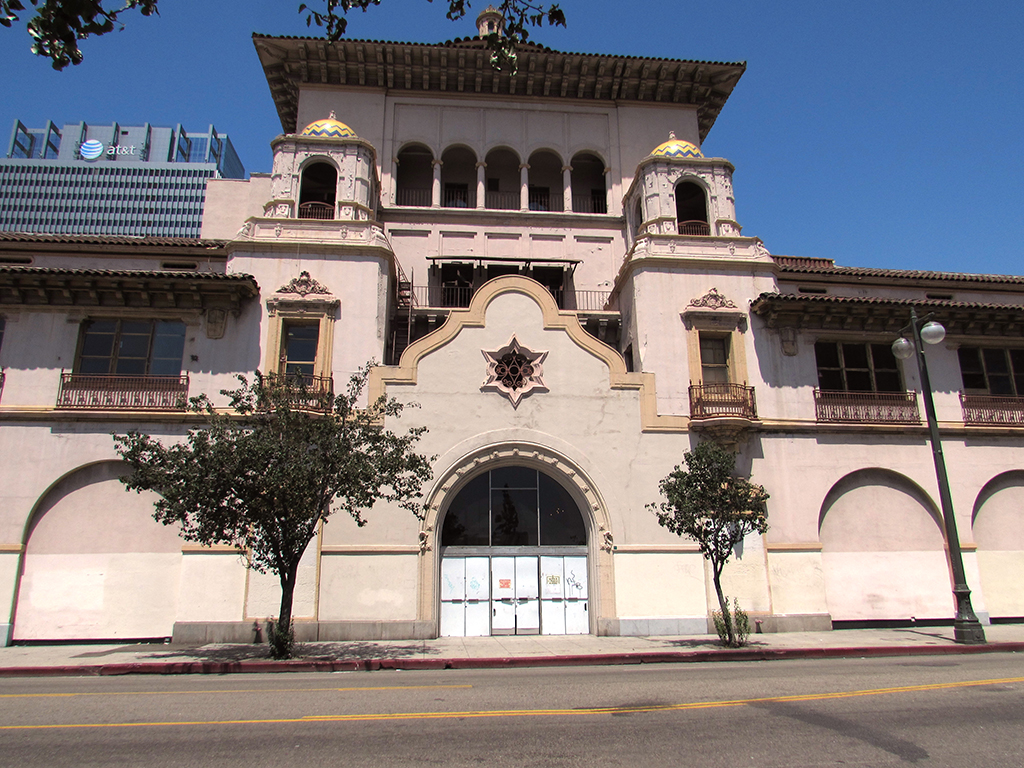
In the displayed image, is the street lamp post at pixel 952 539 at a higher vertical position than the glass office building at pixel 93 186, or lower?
lower

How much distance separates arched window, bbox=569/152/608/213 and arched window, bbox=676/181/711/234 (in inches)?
149

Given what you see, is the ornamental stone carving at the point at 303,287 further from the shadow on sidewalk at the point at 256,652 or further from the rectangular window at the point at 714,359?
the rectangular window at the point at 714,359

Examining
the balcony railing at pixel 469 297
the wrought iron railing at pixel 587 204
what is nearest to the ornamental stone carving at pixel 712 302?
the balcony railing at pixel 469 297

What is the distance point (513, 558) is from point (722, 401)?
27.3ft

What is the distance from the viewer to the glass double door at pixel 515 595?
20281 mm

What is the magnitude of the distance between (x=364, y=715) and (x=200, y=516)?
8.54 m

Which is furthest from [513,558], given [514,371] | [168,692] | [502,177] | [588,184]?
[588,184]

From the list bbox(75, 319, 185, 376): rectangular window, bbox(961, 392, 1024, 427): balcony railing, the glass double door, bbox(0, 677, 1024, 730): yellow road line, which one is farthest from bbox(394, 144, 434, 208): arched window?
bbox(0, 677, 1024, 730): yellow road line

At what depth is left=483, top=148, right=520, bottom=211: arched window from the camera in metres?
29.5

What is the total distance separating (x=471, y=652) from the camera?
16.5 m

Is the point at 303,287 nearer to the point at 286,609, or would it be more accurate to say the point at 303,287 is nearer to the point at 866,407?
the point at 286,609

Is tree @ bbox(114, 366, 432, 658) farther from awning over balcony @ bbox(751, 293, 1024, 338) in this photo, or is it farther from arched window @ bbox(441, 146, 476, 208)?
arched window @ bbox(441, 146, 476, 208)

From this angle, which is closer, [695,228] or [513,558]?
[513,558]

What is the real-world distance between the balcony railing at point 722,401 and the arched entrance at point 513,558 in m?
5.06
